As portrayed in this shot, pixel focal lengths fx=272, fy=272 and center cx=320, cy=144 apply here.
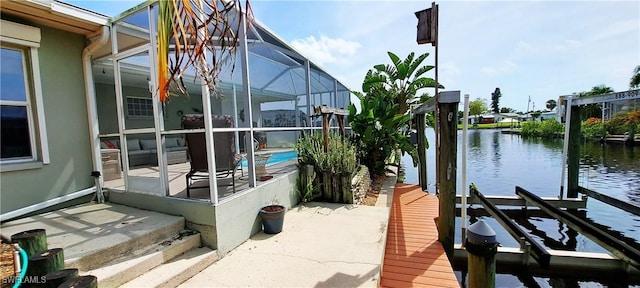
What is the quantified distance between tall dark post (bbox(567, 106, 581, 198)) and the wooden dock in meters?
3.70

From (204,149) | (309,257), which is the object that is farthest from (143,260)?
(309,257)

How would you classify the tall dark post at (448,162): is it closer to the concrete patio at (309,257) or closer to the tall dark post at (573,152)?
the concrete patio at (309,257)

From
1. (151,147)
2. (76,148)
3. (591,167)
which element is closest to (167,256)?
(76,148)

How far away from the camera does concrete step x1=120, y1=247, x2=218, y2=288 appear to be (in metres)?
2.45

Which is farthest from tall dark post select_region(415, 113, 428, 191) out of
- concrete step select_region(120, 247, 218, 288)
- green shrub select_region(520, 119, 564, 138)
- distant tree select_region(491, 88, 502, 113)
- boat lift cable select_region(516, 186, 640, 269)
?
distant tree select_region(491, 88, 502, 113)

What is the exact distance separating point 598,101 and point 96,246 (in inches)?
348

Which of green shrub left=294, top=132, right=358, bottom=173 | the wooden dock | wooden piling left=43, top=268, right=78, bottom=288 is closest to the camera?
wooden piling left=43, top=268, right=78, bottom=288

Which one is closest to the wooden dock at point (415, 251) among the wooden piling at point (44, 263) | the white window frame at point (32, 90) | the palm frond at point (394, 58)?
the wooden piling at point (44, 263)

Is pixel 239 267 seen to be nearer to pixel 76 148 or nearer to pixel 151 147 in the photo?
pixel 76 148

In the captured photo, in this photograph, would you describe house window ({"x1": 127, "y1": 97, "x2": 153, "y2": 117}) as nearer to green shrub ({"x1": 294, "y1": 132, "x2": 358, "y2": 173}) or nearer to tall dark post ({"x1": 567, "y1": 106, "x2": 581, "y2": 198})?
green shrub ({"x1": 294, "y1": 132, "x2": 358, "y2": 173})

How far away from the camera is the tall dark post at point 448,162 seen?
11.5 ft

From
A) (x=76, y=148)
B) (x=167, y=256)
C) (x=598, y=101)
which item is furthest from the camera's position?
(x=598, y=101)

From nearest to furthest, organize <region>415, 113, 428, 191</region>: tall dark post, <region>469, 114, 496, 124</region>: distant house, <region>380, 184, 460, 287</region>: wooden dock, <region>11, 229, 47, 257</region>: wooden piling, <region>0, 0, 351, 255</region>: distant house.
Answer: <region>11, 229, 47, 257</region>: wooden piling < <region>380, 184, 460, 287</region>: wooden dock < <region>0, 0, 351, 255</region>: distant house < <region>415, 113, 428, 191</region>: tall dark post < <region>469, 114, 496, 124</region>: distant house

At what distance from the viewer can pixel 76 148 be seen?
413cm
